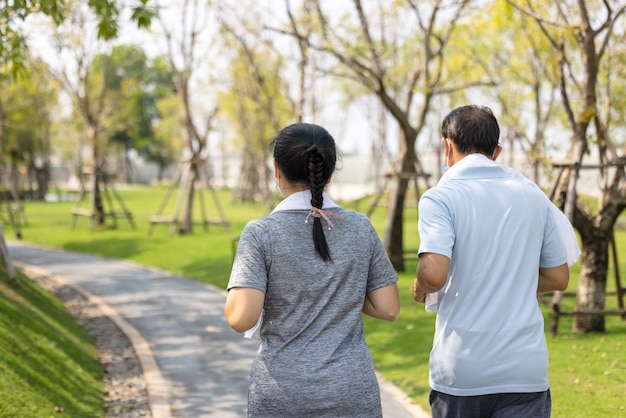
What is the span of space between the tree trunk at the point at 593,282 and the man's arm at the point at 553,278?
16.8ft

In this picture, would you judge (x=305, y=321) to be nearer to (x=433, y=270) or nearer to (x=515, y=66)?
(x=433, y=270)

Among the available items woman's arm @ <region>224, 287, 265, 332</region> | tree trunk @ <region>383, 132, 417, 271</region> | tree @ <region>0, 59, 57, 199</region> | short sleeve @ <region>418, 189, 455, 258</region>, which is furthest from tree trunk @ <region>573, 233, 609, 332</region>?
tree @ <region>0, 59, 57, 199</region>

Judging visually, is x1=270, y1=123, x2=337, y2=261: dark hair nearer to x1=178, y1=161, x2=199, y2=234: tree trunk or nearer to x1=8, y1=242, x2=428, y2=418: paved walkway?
x1=8, y1=242, x2=428, y2=418: paved walkway

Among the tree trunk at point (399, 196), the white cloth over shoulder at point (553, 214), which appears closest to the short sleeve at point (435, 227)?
the white cloth over shoulder at point (553, 214)

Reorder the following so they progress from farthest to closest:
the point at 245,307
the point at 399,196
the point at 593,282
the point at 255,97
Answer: the point at 255,97 → the point at 399,196 → the point at 593,282 → the point at 245,307

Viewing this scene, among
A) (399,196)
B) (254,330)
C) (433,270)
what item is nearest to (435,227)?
(433,270)

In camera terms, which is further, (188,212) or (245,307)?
(188,212)

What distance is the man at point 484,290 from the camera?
261 centimetres

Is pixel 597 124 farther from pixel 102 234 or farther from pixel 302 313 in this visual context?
pixel 102 234

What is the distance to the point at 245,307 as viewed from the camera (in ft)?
8.00

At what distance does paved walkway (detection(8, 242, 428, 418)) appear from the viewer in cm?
632

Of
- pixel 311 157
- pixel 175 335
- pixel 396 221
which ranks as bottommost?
pixel 175 335

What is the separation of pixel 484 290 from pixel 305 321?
2.00 ft

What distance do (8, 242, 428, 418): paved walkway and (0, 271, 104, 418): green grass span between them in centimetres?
52
